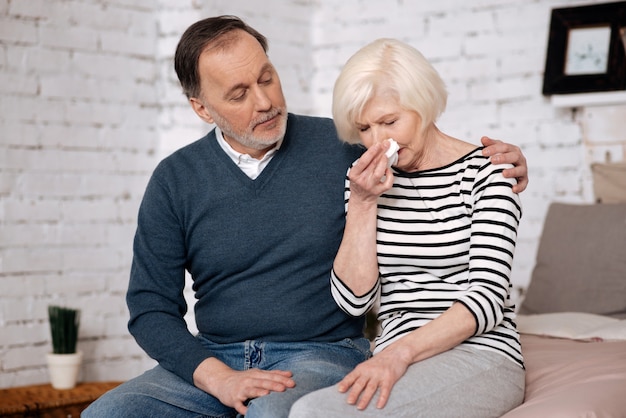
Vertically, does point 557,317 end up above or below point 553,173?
below

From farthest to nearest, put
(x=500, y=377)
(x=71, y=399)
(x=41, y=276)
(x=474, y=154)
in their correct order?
(x=41, y=276), (x=71, y=399), (x=474, y=154), (x=500, y=377)

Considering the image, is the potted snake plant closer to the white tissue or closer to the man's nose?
the man's nose

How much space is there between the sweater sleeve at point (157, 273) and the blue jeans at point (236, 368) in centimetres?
9

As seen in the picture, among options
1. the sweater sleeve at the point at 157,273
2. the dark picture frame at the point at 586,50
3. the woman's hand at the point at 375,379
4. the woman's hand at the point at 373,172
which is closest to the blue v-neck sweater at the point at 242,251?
the sweater sleeve at the point at 157,273

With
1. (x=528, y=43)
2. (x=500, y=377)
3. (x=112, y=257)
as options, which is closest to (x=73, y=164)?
(x=112, y=257)

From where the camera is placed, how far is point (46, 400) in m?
2.85

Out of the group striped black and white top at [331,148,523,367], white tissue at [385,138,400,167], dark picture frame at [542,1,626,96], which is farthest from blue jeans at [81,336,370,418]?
dark picture frame at [542,1,626,96]

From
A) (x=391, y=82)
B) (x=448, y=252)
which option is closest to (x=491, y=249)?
(x=448, y=252)

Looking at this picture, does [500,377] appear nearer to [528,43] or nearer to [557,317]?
Answer: [557,317]

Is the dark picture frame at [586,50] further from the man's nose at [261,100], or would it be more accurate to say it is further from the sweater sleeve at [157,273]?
the sweater sleeve at [157,273]

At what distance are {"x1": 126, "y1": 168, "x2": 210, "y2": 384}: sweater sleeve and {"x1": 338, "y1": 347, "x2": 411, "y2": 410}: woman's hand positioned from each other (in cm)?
49

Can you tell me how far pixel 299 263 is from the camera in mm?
2014

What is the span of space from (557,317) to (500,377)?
0.87 m

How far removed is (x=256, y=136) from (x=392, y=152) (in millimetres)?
398
